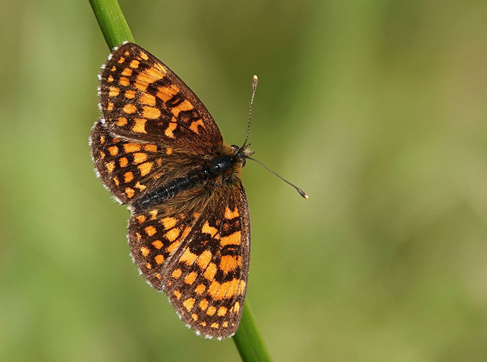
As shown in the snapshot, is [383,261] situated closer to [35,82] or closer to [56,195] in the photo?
[56,195]

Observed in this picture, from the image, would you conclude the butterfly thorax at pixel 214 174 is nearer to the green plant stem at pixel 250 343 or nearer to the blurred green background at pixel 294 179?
the green plant stem at pixel 250 343

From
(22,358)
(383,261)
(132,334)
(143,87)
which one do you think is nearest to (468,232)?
(383,261)

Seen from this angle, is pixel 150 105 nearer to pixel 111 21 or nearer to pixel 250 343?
pixel 111 21

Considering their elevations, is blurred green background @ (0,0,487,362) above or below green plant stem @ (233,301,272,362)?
above

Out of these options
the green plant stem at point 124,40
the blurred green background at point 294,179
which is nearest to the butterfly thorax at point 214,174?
the green plant stem at point 124,40

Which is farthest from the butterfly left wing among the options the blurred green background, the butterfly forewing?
the blurred green background

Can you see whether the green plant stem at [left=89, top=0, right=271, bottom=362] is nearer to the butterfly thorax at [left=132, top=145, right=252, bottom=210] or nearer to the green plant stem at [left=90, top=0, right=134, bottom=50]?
the green plant stem at [left=90, top=0, right=134, bottom=50]
